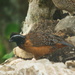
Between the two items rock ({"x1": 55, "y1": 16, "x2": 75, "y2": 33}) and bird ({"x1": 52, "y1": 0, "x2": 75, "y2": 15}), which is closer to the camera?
bird ({"x1": 52, "y1": 0, "x2": 75, "y2": 15})

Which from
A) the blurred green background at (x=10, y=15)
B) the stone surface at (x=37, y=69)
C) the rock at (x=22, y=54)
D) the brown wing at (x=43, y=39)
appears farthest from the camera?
the blurred green background at (x=10, y=15)

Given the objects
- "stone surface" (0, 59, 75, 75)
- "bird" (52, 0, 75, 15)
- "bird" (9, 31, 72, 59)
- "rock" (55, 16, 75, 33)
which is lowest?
"stone surface" (0, 59, 75, 75)

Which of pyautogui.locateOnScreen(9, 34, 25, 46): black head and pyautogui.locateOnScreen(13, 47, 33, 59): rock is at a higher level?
pyautogui.locateOnScreen(9, 34, 25, 46): black head

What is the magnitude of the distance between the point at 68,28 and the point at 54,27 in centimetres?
35

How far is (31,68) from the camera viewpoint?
15.2ft

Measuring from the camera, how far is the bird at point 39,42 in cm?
579

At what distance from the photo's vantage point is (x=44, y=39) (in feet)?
19.2

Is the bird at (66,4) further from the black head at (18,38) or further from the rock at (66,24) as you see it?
the black head at (18,38)

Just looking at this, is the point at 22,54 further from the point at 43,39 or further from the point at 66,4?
the point at 66,4

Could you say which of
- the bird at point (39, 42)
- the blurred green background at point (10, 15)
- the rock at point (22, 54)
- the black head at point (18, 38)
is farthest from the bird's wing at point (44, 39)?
the blurred green background at point (10, 15)

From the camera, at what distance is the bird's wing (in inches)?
227

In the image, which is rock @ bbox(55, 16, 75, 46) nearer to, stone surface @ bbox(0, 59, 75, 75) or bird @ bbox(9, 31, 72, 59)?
bird @ bbox(9, 31, 72, 59)

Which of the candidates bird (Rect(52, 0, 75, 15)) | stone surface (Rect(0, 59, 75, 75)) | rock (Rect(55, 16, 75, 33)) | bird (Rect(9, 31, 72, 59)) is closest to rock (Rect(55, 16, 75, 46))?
rock (Rect(55, 16, 75, 33))

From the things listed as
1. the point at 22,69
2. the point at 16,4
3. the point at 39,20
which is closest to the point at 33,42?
the point at 39,20
